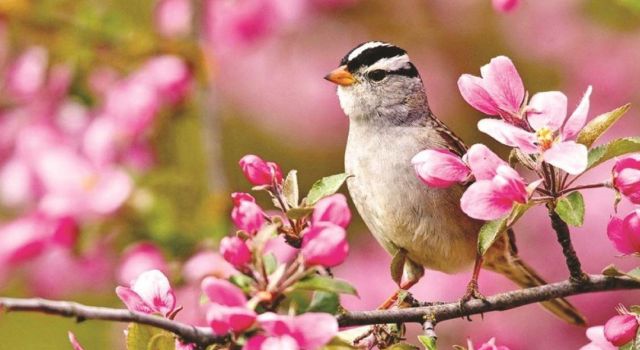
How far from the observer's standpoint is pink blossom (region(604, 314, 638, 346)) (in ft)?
4.94

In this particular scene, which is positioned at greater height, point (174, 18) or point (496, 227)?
point (174, 18)

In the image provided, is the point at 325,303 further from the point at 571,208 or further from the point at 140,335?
the point at 571,208

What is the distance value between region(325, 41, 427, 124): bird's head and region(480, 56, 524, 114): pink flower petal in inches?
32.0

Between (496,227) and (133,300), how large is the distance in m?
0.51

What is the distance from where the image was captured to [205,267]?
2.58 meters

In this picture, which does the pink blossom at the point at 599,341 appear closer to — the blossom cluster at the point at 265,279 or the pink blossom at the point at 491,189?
the pink blossom at the point at 491,189

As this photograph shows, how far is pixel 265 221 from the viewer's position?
4.81ft

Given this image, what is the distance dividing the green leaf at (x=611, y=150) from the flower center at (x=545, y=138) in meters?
0.07

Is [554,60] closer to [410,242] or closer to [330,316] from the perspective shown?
[410,242]

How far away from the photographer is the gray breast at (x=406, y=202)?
2170 millimetres

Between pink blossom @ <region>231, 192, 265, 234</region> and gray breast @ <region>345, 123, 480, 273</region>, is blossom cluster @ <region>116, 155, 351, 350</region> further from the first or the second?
gray breast @ <region>345, 123, 480, 273</region>

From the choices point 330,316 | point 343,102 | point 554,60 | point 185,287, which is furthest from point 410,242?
point 554,60

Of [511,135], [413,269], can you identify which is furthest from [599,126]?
[413,269]

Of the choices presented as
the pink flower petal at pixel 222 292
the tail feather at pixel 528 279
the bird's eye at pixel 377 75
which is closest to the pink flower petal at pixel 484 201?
the pink flower petal at pixel 222 292
